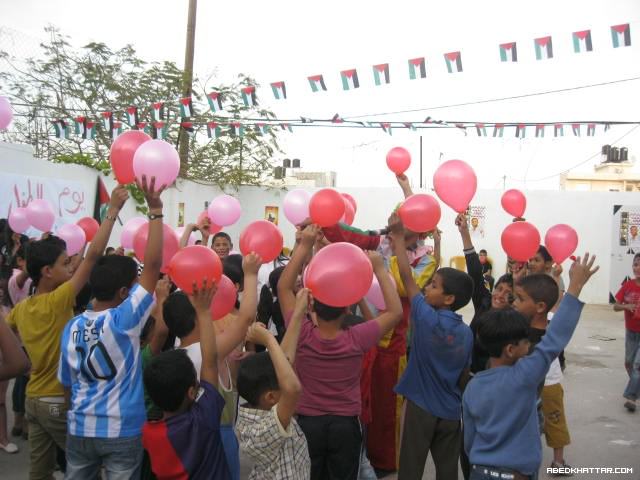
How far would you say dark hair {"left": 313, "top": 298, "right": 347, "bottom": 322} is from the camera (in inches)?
98.3

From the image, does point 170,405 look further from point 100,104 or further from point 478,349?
point 100,104

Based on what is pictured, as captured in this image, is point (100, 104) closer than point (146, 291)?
No

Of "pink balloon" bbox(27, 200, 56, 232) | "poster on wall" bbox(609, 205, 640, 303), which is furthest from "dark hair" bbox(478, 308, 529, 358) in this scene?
"poster on wall" bbox(609, 205, 640, 303)

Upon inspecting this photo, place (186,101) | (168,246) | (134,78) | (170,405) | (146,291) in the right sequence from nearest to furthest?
(170,405) → (146,291) → (168,246) → (186,101) → (134,78)

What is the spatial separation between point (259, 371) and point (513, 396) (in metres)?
0.99

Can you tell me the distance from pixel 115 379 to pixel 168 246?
3.12ft

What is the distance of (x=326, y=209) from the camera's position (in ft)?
10.1

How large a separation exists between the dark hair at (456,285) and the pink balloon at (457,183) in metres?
1.27

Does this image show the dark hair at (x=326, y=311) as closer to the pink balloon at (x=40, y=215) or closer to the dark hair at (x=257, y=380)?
the dark hair at (x=257, y=380)

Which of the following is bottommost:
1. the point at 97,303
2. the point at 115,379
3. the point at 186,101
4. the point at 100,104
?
the point at 115,379

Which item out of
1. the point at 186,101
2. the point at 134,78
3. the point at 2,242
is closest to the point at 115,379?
the point at 2,242

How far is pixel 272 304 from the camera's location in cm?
419

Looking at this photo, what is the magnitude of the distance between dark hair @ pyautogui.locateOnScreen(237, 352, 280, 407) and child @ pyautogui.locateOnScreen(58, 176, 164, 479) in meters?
0.54

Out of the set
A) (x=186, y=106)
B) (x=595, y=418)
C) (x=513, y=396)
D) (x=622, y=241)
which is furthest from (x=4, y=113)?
(x=622, y=241)
